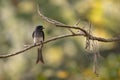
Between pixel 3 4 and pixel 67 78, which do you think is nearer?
pixel 67 78

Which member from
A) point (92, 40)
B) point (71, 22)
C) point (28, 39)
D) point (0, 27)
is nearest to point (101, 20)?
point (71, 22)

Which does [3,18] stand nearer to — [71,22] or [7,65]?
[7,65]

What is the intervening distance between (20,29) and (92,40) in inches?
352

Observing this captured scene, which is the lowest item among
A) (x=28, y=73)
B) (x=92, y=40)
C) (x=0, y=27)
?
(x=28, y=73)

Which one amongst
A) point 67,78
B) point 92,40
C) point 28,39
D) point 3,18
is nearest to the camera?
point 92,40

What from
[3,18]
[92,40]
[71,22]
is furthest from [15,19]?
[92,40]

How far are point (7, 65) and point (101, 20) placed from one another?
2.32 metres

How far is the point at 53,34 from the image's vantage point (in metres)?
13.6

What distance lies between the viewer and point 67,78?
511 inches

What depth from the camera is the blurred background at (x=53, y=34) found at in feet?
43.6

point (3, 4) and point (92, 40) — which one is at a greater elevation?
point (92, 40)

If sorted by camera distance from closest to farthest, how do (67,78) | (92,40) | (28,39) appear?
(92,40)
(67,78)
(28,39)

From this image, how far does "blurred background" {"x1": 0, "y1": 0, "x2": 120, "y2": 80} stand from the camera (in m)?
13.3

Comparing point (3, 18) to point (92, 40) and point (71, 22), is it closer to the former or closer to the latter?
point (71, 22)
